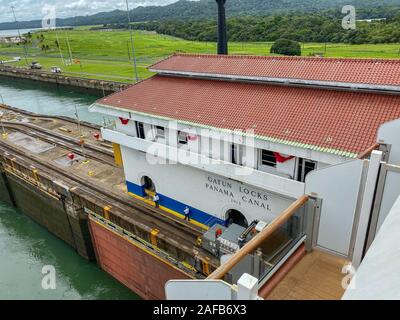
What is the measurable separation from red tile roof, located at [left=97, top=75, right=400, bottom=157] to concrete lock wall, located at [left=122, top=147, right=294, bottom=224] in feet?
11.0

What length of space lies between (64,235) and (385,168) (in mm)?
26094

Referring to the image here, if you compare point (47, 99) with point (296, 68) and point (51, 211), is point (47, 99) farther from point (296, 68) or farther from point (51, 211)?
point (296, 68)

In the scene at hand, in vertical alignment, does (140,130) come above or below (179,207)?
above

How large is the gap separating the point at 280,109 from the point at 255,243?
1197 cm

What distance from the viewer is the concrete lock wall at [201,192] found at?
1738 cm

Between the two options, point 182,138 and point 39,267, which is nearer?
point 182,138

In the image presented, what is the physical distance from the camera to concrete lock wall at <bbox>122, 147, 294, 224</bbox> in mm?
17375

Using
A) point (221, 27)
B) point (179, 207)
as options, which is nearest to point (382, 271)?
point (179, 207)

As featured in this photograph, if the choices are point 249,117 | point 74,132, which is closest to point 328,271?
point 249,117

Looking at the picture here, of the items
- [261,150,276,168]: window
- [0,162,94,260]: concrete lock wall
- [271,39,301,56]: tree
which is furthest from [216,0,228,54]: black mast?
[271,39,301,56]: tree

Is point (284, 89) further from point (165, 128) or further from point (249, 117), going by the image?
point (165, 128)

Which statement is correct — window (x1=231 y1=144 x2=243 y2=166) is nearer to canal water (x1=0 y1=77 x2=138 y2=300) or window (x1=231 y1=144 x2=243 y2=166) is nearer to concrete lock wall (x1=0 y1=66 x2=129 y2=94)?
canal water (x1=0 y1=77 x2=138 y2=300)

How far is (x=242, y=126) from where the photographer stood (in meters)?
16.3

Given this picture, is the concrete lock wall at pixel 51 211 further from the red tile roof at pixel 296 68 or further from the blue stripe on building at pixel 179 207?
the red tile roof at pixel 296 68
